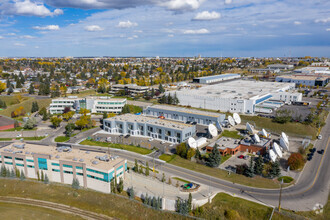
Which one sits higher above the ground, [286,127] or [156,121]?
[156,121]

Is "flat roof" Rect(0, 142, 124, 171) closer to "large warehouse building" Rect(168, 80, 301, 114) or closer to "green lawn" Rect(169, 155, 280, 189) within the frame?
"green lawn" Rect(169, 155, 280, 189)

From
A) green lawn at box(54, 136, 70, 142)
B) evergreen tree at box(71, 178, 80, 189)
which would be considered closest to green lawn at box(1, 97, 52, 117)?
green lawn at box(54, 136, 70, 142)

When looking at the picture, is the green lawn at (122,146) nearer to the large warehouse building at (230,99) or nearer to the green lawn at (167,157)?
the green lawn at (167,157)

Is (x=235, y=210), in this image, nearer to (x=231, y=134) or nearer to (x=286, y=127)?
(x=231, y=134)

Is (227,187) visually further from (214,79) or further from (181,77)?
(181,77)

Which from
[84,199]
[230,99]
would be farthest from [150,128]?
[230,99]
